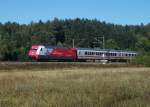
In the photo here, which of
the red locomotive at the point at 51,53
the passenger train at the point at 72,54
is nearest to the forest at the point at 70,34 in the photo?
the passenger train at the point at 72,54

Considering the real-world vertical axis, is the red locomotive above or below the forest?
below

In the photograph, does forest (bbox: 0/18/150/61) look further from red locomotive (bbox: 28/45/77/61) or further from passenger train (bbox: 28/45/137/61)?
red locomotive (bbox: 28/45/77/61)

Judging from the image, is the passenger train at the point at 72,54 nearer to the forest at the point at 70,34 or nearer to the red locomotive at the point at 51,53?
the red locomotive at the point at 51,53

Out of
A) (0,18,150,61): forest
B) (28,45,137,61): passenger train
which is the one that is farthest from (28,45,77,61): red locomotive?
(0,18,150,61): forest

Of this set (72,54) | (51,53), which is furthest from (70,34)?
(51,53)

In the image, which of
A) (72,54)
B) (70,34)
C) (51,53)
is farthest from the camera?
(70,34)

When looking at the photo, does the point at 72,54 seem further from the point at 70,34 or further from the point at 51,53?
the point at 70,34

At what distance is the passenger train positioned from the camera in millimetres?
84425

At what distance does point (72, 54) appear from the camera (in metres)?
89.8

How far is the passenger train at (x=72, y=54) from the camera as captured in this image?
8443 cm

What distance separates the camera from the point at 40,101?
15.7m

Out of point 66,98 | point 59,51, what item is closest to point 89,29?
point 59,51

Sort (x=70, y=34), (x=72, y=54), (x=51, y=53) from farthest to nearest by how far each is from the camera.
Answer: (x=70, y=34)
(x=72, y=54)
(x=51, y=53)

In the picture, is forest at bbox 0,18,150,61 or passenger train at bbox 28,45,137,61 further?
forest at bbox 0,18,150,61
